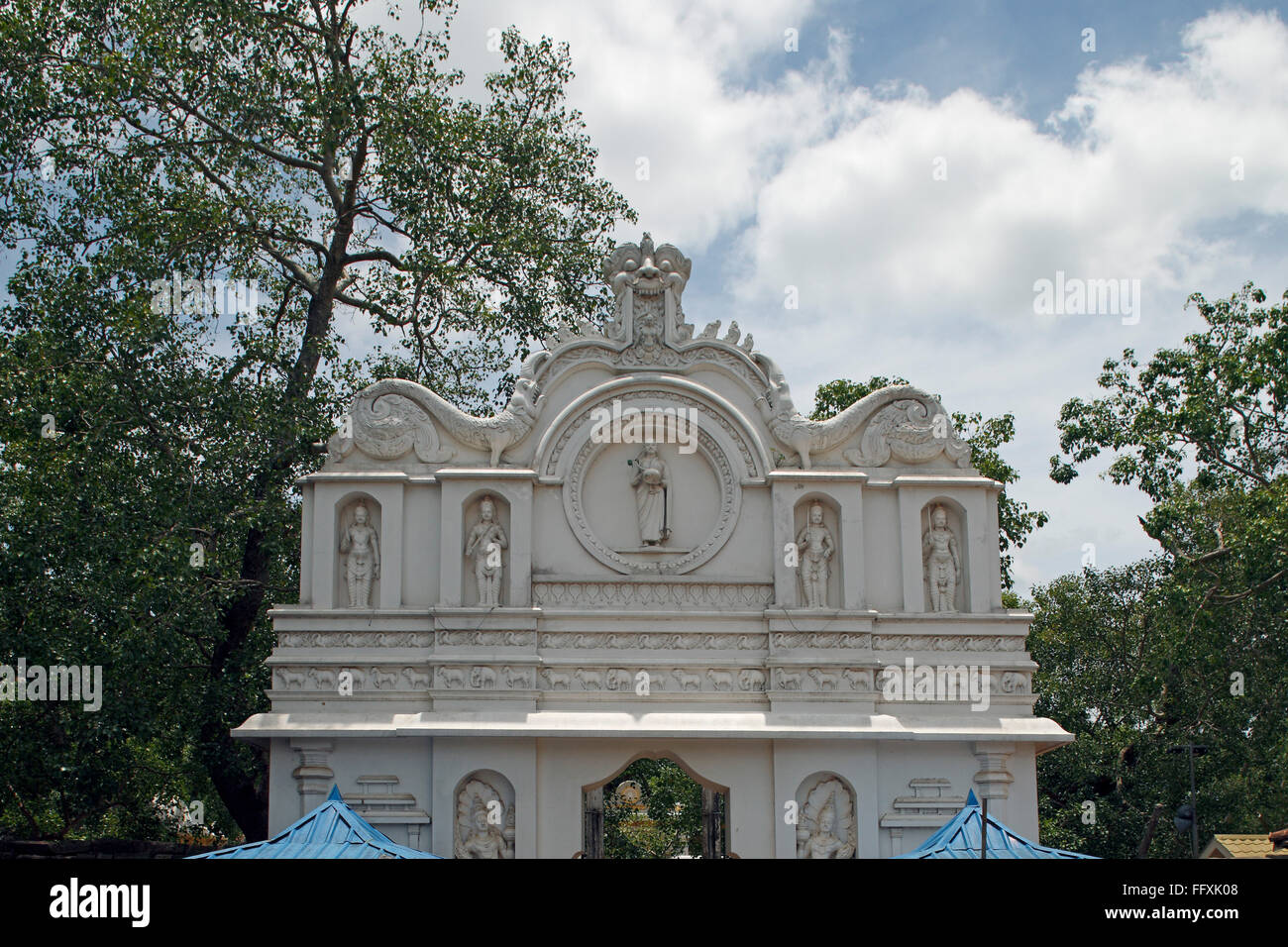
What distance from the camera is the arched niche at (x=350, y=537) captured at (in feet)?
54.8

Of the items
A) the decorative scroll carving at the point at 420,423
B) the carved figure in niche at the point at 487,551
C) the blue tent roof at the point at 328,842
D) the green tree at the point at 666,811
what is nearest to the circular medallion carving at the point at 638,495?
the decorative scroll carving at the point at 420,423

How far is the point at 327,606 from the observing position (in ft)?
54.2

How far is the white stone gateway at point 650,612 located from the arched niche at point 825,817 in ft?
0.09

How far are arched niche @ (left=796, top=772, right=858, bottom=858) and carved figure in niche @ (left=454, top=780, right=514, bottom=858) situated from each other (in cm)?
337

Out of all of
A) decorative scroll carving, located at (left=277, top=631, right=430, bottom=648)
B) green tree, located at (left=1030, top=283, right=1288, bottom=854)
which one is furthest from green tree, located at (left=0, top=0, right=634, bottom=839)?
green tree, located at (left=1030, top=283, right=1288, bottom=854)

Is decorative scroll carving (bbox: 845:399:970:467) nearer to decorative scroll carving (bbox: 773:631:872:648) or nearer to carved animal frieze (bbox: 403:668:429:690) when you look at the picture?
decorative scroll carving (bbox: 773:631:872:648)

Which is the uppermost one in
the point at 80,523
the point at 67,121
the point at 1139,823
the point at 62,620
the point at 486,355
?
the point at 67,121

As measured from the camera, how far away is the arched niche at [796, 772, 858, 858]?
1595 centimetres

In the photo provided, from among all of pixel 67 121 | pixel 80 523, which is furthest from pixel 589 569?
pixel 67 121

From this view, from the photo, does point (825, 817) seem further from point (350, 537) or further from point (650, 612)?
point (350, 537)

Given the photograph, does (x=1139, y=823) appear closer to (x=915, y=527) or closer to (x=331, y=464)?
(x=915, y=527)

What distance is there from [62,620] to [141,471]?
7.82ft

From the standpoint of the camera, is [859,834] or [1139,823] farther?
[1139,823]

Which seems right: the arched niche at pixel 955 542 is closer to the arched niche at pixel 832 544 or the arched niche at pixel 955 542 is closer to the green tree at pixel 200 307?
the arched niche at pixel 832 544
